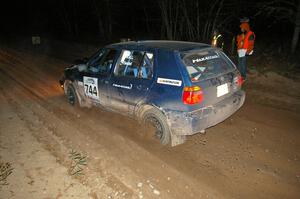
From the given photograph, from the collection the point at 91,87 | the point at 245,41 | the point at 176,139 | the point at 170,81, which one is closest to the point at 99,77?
the point at 91,87

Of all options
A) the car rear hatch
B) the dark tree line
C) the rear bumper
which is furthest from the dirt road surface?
the dark tree line

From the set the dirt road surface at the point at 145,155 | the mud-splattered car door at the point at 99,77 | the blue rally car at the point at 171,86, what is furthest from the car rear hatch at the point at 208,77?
the mud-splattered car door at the point at 99,77

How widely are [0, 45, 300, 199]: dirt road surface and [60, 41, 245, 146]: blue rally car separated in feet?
1.54

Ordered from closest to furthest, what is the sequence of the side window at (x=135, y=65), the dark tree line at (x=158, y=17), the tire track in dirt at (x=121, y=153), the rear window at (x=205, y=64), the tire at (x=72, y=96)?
the tire track in dirt at (x=121, y=153), the rear window at (x=205, y=64), the side window at (x=135, y=65), the tire at (x=72, y=96), the dark tree line at (x=158, y=17)

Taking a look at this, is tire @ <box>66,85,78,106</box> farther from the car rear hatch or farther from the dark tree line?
the dark tree line

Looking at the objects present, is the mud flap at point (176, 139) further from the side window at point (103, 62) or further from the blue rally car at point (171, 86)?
the side window at point (103, 62)

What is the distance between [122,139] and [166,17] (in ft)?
36.6

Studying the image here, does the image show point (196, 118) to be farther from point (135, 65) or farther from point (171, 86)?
point (135, 65)

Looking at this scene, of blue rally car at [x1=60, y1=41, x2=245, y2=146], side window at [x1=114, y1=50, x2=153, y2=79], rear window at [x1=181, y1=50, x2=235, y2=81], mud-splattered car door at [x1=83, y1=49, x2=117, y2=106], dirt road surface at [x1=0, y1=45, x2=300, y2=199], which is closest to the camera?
dirt road surface at [x1=0, y1=45, x2=300, y2=199]

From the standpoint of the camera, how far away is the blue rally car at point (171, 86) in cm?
437

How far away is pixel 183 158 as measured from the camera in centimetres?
448

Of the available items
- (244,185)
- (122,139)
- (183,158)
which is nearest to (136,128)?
(122,139)

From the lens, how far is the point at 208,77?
4.57 m

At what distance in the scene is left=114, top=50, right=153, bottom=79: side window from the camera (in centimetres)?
484
